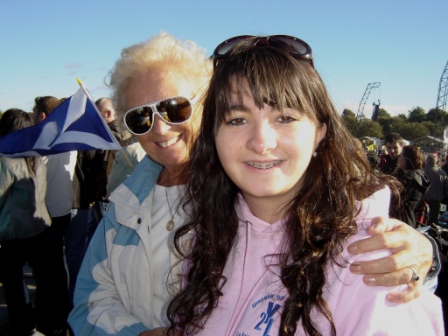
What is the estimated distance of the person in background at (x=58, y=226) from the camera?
13.3 feet

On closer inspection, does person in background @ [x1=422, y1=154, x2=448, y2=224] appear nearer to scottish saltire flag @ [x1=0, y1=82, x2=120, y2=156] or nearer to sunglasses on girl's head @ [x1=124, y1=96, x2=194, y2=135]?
scottish saltire flag @ [x1=0, y1=82, x2=120, y2=156]

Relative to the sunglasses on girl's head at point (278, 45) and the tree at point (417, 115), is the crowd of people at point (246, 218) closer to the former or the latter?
the sunglasses on girl's head at point (278, 45)

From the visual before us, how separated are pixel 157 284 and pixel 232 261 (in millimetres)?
446

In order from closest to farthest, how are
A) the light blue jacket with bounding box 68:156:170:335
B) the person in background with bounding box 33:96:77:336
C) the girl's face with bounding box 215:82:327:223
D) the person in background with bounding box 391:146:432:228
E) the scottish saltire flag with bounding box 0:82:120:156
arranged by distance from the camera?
1. the girl's face with bounding box 215:82:327:223
2. the light blue jacket with bounding box 68:156:170:335
3. the scottish saltire flag with bounding box 0:82:120:156
4. the person in background with bounding box 33:96:77:336
5. the person in background with bounding box 391:146:432:228

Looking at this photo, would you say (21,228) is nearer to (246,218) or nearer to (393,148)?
(246,218)

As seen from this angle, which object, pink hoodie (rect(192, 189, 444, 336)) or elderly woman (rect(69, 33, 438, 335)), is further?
elderly woman (rect(69, 33, 438, 335))

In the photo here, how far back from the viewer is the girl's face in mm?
1251

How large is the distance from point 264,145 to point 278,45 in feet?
1.25

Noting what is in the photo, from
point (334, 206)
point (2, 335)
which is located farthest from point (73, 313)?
point (2, 335)

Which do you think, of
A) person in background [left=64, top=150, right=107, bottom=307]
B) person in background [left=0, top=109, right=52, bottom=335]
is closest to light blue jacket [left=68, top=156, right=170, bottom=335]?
person in background [left=0, top=109, right=52, bottom=335]

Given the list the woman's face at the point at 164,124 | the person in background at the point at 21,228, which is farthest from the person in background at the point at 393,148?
the woman's face at the point at 164,124

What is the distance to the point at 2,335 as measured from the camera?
4.00 m

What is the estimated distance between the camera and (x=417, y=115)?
268 feet

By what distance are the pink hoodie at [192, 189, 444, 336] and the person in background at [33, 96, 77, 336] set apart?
128 inches
